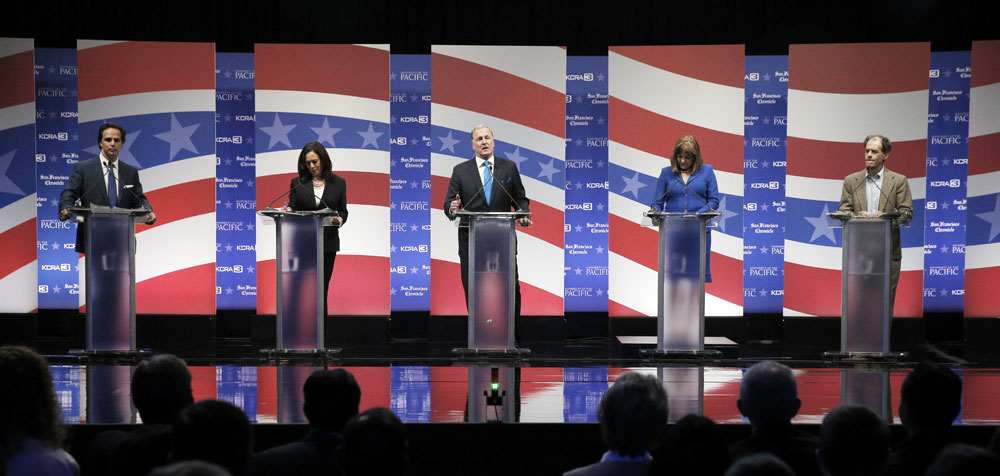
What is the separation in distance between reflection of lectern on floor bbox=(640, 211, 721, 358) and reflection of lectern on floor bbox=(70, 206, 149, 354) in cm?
356

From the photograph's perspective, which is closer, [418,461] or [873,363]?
[418,461]

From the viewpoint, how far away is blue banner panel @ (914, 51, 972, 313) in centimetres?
794

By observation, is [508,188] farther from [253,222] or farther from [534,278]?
[253,222]

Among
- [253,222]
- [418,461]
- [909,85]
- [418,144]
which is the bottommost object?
[418,461]

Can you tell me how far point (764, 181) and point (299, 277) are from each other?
4.36 metres

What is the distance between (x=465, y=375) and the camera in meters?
5.43

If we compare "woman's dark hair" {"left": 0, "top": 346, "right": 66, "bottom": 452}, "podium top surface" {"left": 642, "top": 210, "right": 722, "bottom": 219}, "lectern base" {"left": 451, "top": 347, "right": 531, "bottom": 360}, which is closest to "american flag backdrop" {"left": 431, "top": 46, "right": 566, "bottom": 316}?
"lectern base" {"left": 451, "top": 347, "right": 531, "bottom": 360}

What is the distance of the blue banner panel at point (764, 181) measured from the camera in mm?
8094

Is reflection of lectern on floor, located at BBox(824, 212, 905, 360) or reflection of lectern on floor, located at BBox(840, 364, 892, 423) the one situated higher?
reflection of lectern on floor, located at BBox(824, 212, 905, 360)

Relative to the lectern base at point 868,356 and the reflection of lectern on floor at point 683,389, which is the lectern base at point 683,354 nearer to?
the reflection of lectern on floor at point 683,389

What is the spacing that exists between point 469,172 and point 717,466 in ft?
15.8

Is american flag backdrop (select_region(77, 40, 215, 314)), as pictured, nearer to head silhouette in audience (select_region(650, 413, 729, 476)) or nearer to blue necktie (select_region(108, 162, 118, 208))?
blue necktie (select_region(108, 162, 118, 208))

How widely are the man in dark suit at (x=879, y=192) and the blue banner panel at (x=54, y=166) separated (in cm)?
655

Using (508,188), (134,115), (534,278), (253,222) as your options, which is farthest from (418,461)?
(134,115)
